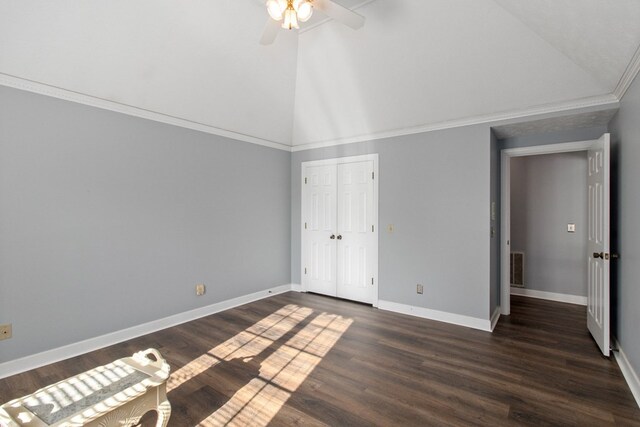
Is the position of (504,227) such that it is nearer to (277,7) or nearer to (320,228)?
(320,228)

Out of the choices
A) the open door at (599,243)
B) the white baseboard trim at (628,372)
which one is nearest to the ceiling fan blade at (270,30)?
the open door at (599,243)

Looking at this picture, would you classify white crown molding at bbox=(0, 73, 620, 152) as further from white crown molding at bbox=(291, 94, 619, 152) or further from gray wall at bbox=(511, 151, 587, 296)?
gray wall at bbox=(511, 151, 587, 296)

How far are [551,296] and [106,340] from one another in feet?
19.3

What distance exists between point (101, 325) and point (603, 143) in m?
5.12

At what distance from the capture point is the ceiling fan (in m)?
2.11

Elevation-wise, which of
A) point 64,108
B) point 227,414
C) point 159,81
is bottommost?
point 227,414

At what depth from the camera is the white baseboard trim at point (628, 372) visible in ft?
7.32

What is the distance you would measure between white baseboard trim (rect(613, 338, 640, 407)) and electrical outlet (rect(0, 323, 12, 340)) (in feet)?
15.7

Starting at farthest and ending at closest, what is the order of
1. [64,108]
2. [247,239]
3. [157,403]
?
[247,239] → [64,108] → [157,403]

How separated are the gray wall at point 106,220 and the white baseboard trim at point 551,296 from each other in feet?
14.2

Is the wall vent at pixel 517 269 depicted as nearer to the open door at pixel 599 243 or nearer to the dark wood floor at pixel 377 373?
the dark wood floor at pixel 377 373

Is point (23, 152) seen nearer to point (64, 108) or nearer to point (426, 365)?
point (64, 108)

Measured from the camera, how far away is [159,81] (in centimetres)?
321

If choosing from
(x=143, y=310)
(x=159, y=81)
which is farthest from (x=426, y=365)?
(x=159, y=81)
